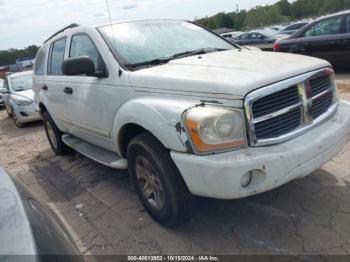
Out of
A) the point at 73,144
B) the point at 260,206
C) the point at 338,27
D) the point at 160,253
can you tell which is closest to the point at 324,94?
the point at 260,206

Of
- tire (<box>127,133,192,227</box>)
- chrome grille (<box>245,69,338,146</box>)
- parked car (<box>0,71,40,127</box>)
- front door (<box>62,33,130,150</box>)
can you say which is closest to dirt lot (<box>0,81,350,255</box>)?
tire (<box>127,133,192,227</box>)

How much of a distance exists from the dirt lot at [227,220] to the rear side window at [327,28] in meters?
5.28

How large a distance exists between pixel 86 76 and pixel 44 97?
1.84 metres

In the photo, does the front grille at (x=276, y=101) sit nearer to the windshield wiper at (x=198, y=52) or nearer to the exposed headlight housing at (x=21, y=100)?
the windshield wiper at (x=198, y=52)

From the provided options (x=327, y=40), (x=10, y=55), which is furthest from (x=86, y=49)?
(x=10, y=55)

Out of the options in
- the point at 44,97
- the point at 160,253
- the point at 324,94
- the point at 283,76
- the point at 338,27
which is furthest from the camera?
the point at 338,27

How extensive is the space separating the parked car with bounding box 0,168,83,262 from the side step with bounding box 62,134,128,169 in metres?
1.63

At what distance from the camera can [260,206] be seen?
3346mm

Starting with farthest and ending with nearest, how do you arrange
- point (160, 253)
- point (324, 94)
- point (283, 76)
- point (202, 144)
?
1. point (324, 94)
2. point (160, 253)
3. point (283, 76)
4. point (202, 144)

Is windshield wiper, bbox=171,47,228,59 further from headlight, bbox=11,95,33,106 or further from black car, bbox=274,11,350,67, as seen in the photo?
headlight, bbox=11,95,33,106

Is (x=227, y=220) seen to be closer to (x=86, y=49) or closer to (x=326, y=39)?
(x=86, y=49)

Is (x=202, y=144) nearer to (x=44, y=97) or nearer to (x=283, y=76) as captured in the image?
(x=283, y=76)

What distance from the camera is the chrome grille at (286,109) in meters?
2.58

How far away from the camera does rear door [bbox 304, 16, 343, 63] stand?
8703 millimetres
